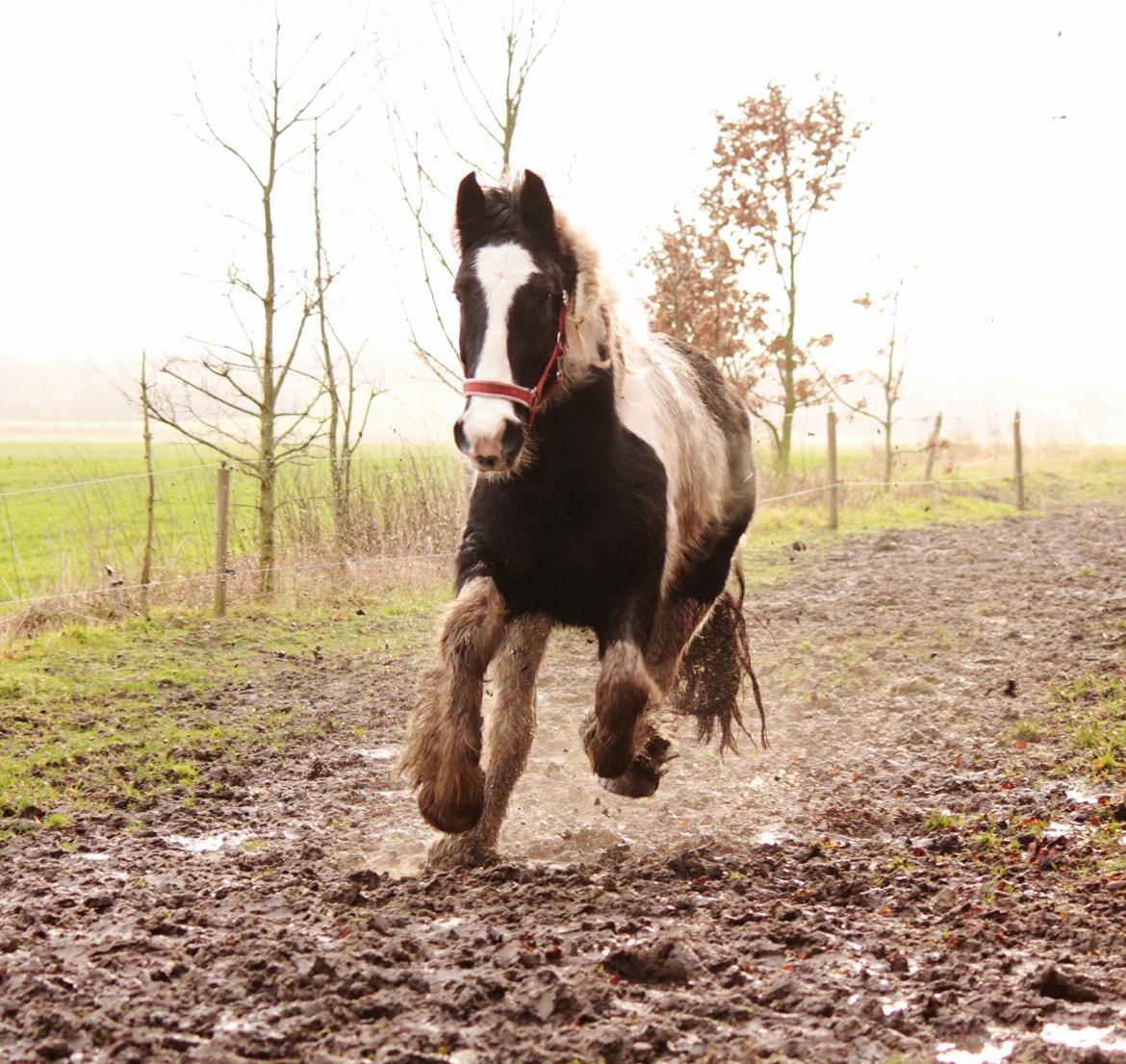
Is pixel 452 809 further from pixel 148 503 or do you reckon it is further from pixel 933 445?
pixel 933 445

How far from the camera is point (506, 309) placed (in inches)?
146

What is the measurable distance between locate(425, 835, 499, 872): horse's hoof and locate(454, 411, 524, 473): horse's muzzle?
1.68 metres

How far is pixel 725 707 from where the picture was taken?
6199 mm

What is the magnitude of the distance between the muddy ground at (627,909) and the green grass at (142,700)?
29 cm

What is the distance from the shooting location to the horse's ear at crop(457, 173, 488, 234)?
3.94 m

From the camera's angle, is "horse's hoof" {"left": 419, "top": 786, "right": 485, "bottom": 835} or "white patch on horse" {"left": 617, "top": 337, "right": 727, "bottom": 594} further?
"white patch on horse" {"left": 617, "top": 337, "right": 727, "bottom": 594}

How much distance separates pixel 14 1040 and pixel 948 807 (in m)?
3.63

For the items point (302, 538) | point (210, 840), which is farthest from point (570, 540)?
point (302, 538)

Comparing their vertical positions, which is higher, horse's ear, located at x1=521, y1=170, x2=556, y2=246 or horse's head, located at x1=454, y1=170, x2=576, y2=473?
Result: horse's ear, located at x1=521, y1=170, x2=556, y2=246

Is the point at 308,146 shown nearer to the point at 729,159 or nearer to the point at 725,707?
the point at 725,707

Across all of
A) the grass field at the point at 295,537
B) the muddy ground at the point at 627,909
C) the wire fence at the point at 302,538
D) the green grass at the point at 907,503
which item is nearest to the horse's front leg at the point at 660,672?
the muddy ground at the point at 627,909

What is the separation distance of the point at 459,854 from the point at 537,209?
2.40 m

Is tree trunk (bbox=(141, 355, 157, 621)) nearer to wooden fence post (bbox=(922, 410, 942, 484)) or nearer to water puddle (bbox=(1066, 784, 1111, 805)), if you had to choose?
water puddle (bbox=(1066, 784, 1111, 805))

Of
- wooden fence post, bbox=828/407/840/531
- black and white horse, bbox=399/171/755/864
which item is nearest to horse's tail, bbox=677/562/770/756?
black and white horse, bbox=399/171/755/864
